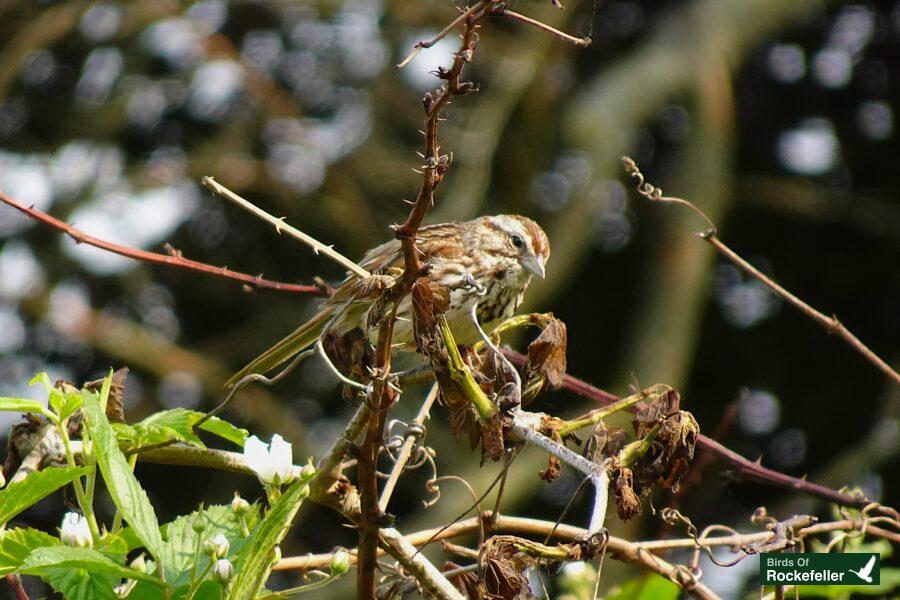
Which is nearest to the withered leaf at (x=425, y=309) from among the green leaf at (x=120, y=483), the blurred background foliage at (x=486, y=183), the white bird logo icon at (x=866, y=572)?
the green leaf at (x=120, y=483)

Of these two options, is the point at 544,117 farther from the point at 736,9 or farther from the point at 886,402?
the point at 886,402

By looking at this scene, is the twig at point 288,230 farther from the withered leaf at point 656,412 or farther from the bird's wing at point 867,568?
the bird's wing at point 867,568

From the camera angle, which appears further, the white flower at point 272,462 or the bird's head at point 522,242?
the bird's head at point 522,242

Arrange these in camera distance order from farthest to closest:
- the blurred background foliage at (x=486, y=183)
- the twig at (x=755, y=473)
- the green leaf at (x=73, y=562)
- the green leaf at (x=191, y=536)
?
the blurred background foliage at (x=486, y=183), the twig at (x=755, y=473), the green leaf at (x=191, y=536), the green leaf at (x=73, y=562)

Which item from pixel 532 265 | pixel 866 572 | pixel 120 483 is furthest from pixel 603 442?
pixel 532 265

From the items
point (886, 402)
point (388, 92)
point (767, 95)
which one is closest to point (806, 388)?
point (886, 402)

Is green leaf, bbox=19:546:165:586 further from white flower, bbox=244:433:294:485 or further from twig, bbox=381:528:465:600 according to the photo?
twig, bbox=381:528:465:600
